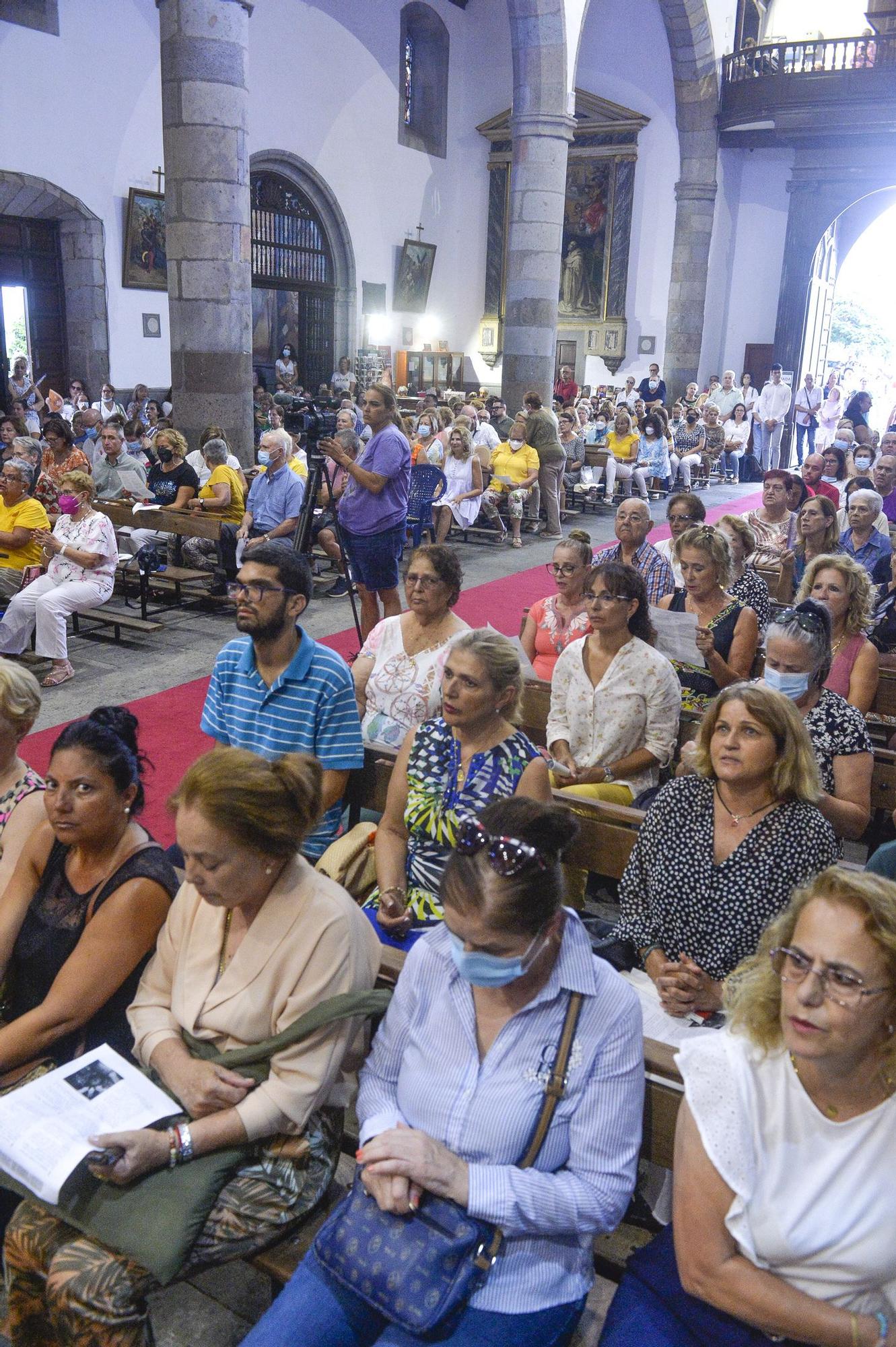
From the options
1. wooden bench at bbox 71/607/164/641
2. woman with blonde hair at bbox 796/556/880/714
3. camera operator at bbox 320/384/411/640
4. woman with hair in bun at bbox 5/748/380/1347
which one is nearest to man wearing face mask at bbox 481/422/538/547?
camera operator at bbox 320/384/411/640

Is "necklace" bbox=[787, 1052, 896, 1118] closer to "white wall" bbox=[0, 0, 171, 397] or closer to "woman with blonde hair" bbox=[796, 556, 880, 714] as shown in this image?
"woman with blonde hair" bbox=[796, 556, 880, 714]

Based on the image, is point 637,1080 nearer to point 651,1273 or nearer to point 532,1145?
point 532,1145

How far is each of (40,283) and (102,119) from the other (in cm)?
214

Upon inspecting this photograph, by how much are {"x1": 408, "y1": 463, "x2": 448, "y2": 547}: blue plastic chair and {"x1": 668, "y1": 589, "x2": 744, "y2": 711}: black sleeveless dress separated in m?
5.91

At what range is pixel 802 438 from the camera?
67.8 ft

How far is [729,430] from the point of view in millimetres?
18125

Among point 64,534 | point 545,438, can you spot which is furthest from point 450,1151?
point 545,438

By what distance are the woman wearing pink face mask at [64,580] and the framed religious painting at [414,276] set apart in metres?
15.3

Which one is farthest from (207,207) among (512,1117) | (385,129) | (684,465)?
(385,129)

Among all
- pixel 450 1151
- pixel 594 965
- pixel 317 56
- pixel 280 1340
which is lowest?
pixel 280 1340

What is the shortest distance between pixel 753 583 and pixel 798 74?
57.3 ft

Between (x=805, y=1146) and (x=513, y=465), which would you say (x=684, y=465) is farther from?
(x=805, y=1146)

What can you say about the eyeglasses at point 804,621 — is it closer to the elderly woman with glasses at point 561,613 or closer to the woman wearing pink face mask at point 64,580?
the elderly woman with glasses at point 561,613

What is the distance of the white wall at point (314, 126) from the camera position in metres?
13.3
